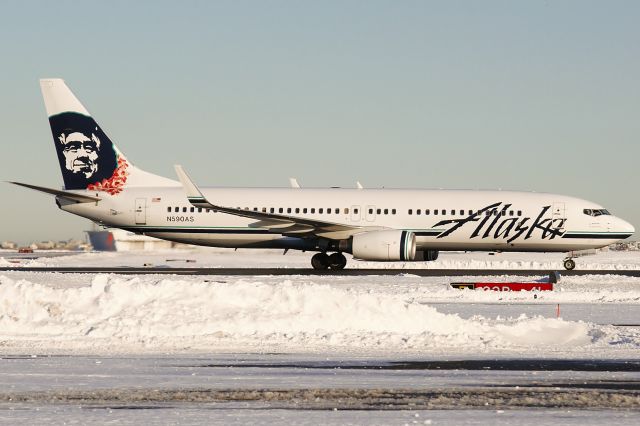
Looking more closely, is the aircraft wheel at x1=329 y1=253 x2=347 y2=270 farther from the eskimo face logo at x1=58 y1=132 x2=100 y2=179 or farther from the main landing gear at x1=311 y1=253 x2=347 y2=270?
the eskimo face logo at x1=58 y1=132 x2=100 y2=179

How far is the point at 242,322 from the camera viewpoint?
61.5ft

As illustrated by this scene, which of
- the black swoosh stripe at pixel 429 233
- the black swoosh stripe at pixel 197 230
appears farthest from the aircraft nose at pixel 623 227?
the black swoosh stripe at pixel 197 230

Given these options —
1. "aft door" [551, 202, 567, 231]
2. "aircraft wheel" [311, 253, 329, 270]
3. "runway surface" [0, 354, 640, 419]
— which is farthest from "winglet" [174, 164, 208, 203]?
"runway surface" [0, 354, 640, 419]

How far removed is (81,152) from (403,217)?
1492 cm

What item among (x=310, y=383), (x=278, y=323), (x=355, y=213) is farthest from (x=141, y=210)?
(x=310, y=383)

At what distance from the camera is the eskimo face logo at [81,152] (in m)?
43.3

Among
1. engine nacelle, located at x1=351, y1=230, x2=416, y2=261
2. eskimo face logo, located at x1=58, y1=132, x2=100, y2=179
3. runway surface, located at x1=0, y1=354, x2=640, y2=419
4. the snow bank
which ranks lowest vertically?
engine nacelle, located at x1=351, y1=230, x2=416, y2=261

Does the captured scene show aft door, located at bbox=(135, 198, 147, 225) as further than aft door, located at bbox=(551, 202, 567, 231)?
Yes

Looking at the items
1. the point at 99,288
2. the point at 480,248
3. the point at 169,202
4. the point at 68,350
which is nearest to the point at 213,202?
the point at 169,202

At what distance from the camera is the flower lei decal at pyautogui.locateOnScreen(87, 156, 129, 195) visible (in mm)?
43000

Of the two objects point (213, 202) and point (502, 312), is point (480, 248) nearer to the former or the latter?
point (213, 202)

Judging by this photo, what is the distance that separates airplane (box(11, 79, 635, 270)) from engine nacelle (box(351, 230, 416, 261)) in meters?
0.48

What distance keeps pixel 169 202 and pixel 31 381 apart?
3013cm

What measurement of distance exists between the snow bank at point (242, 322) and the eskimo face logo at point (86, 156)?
70.1ft
